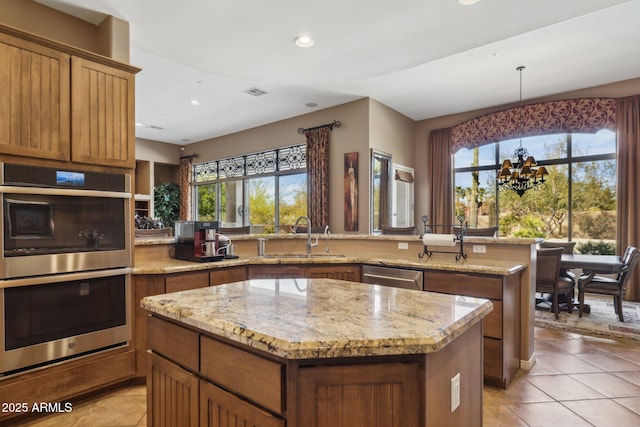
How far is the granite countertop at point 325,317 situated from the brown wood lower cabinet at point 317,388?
50 millimetres

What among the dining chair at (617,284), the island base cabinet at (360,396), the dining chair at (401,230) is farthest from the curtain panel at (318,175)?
the island base cabinet at (360,396)

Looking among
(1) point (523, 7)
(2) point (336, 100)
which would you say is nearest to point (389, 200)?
(2) point (336, 100)

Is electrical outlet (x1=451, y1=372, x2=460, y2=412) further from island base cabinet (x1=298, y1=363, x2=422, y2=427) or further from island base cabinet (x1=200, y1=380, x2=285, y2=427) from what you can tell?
island base cabinet (x1=200, y1=380, x2=285, y2=427)

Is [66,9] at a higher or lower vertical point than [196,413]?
higher

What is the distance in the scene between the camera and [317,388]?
99 centimetres

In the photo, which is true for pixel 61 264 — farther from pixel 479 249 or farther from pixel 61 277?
pixel 479 249

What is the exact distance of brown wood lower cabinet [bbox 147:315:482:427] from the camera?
989mm

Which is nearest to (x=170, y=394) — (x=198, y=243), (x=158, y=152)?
(x=198, y=243)

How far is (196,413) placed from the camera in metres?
1.26

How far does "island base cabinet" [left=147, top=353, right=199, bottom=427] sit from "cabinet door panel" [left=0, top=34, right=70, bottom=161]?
65.9 inches

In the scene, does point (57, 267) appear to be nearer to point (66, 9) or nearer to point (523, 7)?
point (66, 9)

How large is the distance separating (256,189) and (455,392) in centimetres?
715

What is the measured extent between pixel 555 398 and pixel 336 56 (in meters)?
3.31

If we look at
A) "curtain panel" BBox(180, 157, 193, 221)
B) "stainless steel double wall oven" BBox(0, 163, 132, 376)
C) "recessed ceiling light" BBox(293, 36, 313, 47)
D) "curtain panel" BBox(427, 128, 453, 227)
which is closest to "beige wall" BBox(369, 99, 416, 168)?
"curtain panel" BBox(427, 128, 453, 227)
